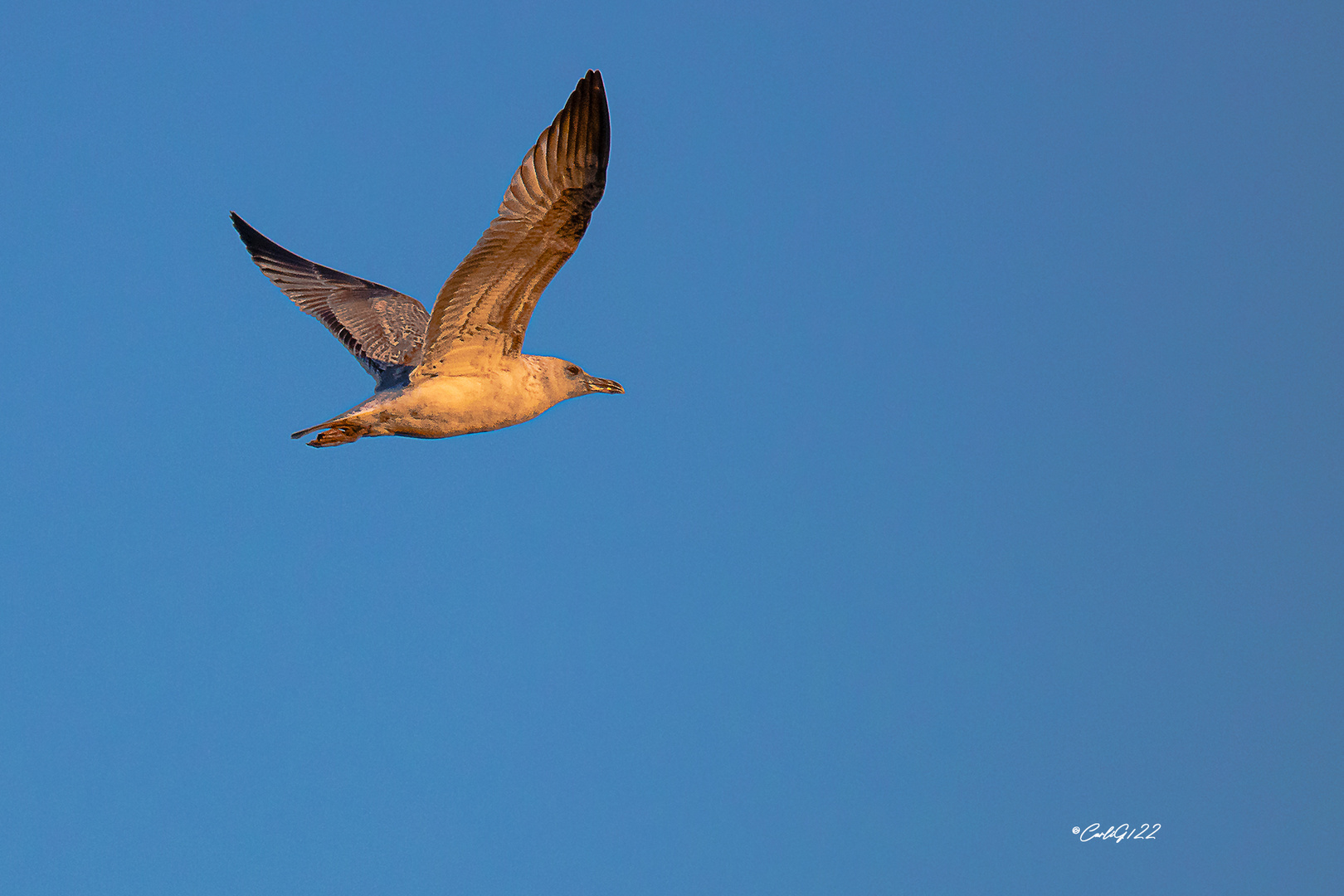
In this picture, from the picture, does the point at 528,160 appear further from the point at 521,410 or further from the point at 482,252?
the point at 521,410

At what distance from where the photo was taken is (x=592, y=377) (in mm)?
14586

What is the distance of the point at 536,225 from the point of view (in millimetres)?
11898

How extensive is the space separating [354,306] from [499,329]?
4295mm

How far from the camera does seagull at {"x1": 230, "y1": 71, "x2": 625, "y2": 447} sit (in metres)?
11.7

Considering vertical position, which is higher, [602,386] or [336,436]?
[602,386]

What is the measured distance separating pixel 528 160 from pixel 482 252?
96 cm

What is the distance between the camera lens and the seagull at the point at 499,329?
1172cm

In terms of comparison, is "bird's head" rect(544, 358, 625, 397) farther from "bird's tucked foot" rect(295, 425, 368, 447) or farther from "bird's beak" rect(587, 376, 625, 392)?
"bird's tucked foot" rect(295, 425, 368, 447)

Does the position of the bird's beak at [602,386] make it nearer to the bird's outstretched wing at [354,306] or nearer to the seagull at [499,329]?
the seagull at [499,329]

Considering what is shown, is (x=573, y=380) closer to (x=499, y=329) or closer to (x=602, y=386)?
(x=602, y=386)

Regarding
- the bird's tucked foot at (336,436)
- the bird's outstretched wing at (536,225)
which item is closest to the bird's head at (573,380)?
the bird's outstretched wing at (536,225)

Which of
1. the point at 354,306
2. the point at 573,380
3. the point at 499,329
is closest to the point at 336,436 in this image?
the point at 499,329

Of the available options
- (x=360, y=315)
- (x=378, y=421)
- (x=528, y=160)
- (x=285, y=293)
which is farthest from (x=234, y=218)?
(x=528, y=160)

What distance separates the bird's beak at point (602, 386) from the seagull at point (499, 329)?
1cm
